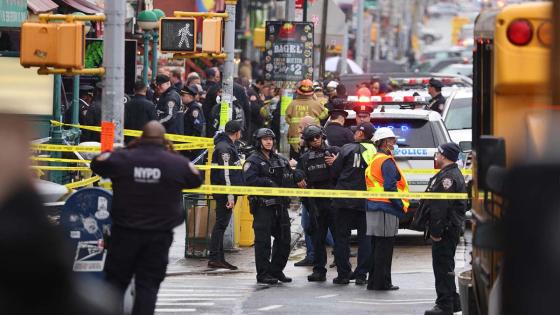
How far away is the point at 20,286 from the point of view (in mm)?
5848

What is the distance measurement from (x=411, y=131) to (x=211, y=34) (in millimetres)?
3267

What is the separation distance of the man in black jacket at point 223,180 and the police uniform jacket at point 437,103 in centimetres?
828

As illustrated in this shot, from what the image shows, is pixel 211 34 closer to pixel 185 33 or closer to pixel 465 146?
pixel 185 33

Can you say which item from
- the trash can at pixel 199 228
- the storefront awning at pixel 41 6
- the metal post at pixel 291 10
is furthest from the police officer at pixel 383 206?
the metal post at pixel 291 10

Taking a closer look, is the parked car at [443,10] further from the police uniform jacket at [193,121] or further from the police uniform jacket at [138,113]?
the police uniform jacket at [138,113]

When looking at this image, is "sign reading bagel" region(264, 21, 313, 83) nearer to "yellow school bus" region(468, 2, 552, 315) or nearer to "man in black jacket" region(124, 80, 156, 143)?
"man in black jacket" region(124, 80, 156, 143)

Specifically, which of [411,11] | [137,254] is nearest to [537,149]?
[137,254]

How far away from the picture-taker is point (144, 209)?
10.4 meters

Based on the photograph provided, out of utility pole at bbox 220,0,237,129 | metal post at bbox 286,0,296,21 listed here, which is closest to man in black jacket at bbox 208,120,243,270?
utility pole at bbox 220,0,237,129

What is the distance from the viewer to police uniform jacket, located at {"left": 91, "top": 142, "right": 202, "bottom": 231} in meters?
10.4

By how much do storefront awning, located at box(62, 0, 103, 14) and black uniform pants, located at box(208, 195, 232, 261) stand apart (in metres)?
7.93

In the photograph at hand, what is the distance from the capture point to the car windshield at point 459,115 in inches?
897

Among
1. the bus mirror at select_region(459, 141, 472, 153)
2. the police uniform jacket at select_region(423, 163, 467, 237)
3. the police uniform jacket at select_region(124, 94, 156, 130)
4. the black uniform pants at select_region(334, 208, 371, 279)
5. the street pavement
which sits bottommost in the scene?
the street pavement

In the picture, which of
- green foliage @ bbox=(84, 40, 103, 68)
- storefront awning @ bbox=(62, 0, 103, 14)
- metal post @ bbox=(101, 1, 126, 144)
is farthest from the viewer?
storefront awning @ bbox=(62, 0, 103, 14)
